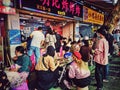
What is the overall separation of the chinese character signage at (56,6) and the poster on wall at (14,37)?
2.73ft

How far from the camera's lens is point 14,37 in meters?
6.57

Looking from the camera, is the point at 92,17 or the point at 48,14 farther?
the point at 92,17

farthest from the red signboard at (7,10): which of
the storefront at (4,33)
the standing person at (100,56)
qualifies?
the standing person at (100,56)

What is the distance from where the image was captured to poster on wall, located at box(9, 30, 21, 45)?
21.1 ft

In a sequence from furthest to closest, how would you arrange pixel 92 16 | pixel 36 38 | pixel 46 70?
1. pixel 92 16
2. pixel 36 38
3. pixel 46 70

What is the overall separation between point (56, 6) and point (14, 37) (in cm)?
279

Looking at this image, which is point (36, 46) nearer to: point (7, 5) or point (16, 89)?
point (7, 5)

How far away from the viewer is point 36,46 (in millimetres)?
7426

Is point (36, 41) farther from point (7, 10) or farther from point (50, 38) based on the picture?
point (7, 10)

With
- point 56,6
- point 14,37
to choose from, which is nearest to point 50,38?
point 56,6

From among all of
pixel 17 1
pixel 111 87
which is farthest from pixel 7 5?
pixel 111 87

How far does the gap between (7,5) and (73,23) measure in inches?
223

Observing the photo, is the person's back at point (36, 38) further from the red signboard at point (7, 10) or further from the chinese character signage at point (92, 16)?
the chinese character signage at point (92, 16)

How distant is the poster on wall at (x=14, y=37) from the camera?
644 cm
